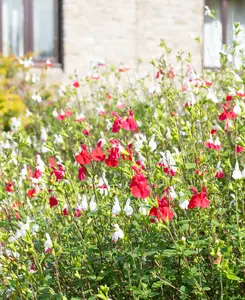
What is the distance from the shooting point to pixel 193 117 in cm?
315

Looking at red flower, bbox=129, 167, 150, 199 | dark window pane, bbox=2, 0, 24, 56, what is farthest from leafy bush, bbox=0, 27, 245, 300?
dark window pane, bbox=2, 0, 24, 56

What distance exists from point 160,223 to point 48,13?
973 cm

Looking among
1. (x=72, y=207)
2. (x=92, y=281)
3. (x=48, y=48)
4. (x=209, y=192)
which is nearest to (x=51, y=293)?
(x=92, y=281)

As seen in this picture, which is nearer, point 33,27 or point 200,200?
point 200,200

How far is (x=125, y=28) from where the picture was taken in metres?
12.4

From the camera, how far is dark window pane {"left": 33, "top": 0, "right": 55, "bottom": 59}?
11953 mm

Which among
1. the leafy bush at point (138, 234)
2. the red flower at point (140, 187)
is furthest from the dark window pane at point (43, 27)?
the red flower at point (140, 187)

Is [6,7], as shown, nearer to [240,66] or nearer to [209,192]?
[240,66]

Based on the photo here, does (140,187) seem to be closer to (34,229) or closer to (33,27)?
(34,229)

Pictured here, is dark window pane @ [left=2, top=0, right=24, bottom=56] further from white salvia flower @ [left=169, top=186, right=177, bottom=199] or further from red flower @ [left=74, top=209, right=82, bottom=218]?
white salvia flower @ [left=169, top=186, right=177, bottom=199]

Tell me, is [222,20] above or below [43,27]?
above

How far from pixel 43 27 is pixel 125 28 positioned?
152cm

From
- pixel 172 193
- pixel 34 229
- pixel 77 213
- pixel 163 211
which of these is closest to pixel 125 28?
pixel 77 213

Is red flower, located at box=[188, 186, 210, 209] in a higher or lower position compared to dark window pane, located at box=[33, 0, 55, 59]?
lower
